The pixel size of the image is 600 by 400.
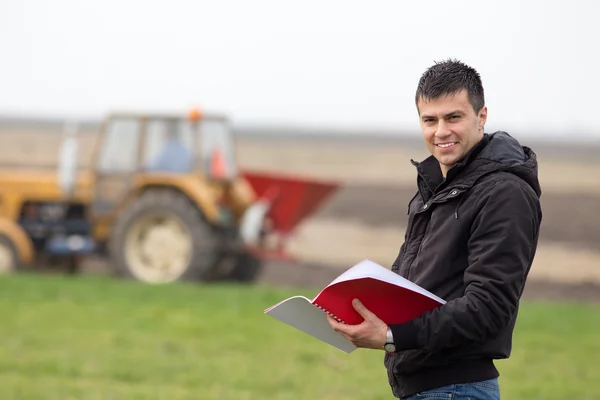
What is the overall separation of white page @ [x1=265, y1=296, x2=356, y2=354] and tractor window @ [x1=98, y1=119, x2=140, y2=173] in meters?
8.85

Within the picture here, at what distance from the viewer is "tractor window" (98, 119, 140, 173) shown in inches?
441

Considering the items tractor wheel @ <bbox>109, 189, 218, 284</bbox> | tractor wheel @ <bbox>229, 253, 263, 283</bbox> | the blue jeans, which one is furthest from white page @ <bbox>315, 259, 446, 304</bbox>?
tractor wheel @ <bbox>229, 253, 263, 283</bbox>

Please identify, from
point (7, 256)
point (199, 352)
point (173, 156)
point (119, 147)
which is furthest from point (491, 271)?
point (7, 256)

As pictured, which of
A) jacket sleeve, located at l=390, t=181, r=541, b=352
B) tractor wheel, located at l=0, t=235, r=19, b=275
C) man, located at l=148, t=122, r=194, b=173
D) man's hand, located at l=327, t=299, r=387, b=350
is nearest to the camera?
jacket sleeve, located at l=390, t=181, r=541, b=352

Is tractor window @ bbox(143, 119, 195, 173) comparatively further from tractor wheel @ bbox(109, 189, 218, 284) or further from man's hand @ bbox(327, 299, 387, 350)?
man's hand @ bbox(327, 299, 387, 350)

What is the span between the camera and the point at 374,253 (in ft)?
49.5

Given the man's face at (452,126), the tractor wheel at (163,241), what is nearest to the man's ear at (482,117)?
the man's face at (452,126)

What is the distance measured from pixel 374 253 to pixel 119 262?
202 inches

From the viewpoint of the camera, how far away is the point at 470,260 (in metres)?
2.33

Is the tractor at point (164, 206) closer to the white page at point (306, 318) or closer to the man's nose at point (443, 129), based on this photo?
the white page at point (306, 318)

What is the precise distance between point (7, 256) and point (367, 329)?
9.72 m

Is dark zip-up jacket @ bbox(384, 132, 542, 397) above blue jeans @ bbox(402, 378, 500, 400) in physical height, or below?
above

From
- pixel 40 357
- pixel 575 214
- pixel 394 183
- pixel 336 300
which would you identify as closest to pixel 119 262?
pixel 40 357

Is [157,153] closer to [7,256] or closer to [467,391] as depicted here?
[7,256]
